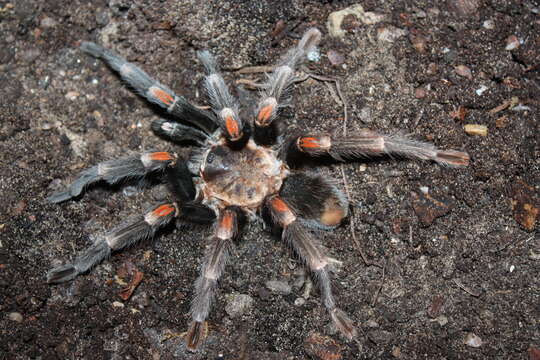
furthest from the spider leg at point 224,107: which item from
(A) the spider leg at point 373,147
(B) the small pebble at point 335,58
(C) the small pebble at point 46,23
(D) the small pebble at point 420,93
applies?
(C) the small pebble at point 46,23

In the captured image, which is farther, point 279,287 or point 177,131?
point 177,131

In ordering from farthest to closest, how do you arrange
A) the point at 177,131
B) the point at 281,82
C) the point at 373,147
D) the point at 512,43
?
the point at 177,131, the point at 512,43, the point at 281,82, the point at 373,147

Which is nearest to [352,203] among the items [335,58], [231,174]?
[231,174]

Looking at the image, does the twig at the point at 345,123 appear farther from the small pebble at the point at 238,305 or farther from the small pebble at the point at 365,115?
the small pebble at the point at 238,305

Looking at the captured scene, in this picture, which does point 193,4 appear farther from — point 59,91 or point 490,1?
point 490,1

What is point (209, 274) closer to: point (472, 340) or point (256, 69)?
point (256, 69)
